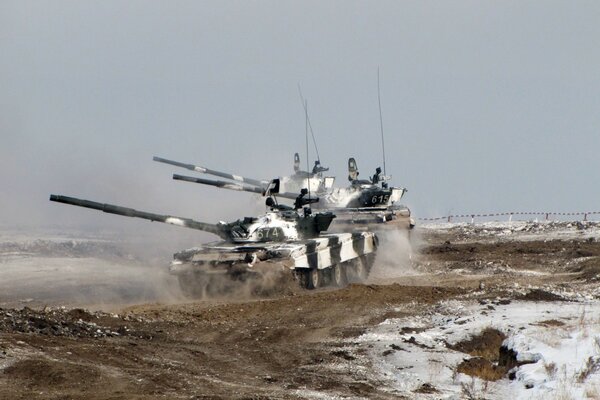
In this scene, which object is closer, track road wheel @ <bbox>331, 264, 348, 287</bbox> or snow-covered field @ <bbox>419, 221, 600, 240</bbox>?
track road wheel @ <bbox>331, 264, 348, 287</bbox>

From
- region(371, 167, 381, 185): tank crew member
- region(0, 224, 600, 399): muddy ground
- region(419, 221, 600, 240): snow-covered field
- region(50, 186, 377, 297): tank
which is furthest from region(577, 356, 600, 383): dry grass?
region(419, 221, 600, 240): snow-covered field

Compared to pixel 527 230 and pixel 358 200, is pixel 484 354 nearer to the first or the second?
pixel 358 200

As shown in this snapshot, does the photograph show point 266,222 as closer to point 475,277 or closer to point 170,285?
point 170,285

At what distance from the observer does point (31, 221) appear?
179 ft

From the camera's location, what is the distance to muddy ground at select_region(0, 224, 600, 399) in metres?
9.64

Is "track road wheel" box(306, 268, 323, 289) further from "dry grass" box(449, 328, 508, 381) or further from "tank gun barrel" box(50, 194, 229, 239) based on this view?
"dry grass" box(449, 328, 508, 381)

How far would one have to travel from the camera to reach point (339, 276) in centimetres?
2355

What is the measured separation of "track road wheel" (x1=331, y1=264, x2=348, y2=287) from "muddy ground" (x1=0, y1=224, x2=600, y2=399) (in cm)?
106

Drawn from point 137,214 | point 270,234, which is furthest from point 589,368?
point 137,214

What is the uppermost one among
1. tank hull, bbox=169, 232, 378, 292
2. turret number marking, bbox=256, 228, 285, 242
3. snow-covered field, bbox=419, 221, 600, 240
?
turret number marking, bbox=256, 228, 285, 242

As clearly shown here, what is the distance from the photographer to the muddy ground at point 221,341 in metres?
9.64

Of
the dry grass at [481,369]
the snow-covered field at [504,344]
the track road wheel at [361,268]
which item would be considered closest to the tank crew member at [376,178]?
the track road wheel at [361,268]

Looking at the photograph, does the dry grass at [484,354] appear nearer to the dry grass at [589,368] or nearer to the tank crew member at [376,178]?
the dry grass at [589,368]

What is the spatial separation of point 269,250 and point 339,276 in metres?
4.13
